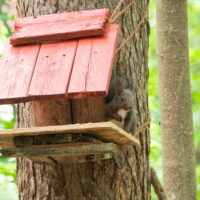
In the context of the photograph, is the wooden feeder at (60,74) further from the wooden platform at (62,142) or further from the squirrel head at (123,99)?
the squirrel head at (123,99)

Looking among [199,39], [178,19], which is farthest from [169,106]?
[199,39]

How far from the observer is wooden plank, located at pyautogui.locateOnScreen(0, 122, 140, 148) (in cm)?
212

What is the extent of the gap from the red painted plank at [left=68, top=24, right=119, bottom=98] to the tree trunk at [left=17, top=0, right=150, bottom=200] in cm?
27

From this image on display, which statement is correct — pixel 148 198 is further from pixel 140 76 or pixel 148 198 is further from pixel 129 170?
pixel 140 76

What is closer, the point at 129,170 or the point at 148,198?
the point at 129,170

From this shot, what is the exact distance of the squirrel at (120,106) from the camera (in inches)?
99.7

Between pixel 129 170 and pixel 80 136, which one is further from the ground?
pixel 80 136

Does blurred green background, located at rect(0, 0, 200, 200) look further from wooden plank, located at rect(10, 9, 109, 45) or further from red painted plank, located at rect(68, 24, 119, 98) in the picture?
red painted plank, located at rect(68, 24, 119, 98)

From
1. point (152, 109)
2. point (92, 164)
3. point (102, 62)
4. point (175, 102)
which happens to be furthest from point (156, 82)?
point (102, 62)

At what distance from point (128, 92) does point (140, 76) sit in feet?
1.53

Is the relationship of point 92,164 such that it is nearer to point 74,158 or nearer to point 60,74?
point 74,158

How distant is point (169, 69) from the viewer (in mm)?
4035

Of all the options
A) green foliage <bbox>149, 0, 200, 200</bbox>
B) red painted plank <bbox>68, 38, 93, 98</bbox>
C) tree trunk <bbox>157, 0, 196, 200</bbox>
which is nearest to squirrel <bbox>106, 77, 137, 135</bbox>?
red painted plank <bbox>68, 38, 93, 98</bbox>

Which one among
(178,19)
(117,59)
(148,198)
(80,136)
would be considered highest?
(178,19)
